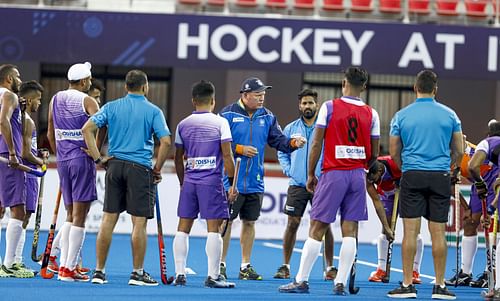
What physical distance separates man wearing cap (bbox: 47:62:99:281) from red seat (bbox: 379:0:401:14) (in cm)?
1544

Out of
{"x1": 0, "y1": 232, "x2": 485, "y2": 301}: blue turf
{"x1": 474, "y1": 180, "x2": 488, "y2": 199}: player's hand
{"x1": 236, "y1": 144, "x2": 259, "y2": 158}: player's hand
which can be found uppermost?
{"x1": 236, "y1": 144, "x2": 259, "y2": 158}: player's hand

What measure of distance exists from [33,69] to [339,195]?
63.8 ft

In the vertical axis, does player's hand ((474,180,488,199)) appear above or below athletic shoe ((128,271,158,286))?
above

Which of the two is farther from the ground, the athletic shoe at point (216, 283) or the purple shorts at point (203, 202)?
the purple shorts at point (203, 202)

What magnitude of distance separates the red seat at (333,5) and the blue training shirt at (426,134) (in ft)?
50.1

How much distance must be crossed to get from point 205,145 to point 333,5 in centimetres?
1532

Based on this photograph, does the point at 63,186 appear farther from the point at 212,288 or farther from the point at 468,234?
the point at 468,234

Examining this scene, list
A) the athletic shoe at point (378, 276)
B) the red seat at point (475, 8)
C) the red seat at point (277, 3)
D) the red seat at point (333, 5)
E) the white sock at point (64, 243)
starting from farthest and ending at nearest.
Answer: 1. the red seat at point (475, 8)
2. the red seat at point (333, 5)
3. the red seat at point (277, 3)
4. the athletic shoe at point (378, 276)
5. the white sock at point (64, 243)

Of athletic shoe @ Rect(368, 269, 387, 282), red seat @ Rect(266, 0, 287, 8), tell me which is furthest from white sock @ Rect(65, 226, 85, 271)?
red seat @ Rect(266, 0, 287, 8)

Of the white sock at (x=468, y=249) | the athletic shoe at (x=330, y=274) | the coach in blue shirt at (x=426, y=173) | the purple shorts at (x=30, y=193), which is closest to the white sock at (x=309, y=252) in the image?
the coach in blue shirt at (x=426, y=173)

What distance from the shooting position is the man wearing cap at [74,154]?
11398mm

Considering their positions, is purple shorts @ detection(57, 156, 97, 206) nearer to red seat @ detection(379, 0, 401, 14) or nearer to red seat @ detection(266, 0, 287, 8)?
red seat @ detection(266, 0, 287, 8)

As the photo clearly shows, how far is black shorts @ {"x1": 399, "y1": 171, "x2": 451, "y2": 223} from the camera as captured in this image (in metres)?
10.6

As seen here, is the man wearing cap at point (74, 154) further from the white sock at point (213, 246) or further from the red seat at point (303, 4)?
the red seat at point (303, 4)
